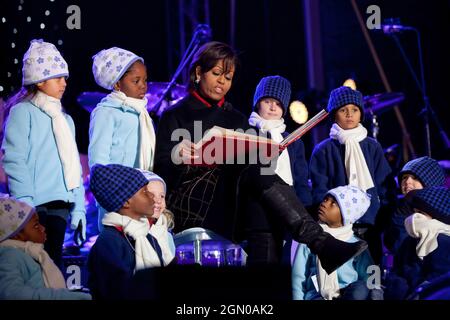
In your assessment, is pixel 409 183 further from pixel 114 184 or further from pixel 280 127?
pixel 114 184

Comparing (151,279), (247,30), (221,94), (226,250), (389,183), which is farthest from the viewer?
(247,30)


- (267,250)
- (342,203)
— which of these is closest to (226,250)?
(267,250)

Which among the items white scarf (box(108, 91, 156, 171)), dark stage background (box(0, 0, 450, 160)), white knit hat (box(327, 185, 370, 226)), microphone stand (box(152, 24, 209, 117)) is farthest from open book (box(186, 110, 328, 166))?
dark stage background (box(0, 0, 450, 160))

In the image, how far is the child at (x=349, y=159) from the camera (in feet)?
17.3

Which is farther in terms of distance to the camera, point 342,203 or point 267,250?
point 342,203

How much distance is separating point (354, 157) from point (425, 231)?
984mm

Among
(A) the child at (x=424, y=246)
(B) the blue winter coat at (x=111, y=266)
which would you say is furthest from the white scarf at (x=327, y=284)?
(B) the blue winter coat at (x=111, y=266)

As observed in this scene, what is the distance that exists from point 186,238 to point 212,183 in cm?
34

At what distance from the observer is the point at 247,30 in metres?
7.49

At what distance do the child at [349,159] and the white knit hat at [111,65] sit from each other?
56.8 inches

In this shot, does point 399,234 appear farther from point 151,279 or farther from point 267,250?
point 151,279

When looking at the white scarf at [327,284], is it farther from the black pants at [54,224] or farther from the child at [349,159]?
the black pants at [54,224]

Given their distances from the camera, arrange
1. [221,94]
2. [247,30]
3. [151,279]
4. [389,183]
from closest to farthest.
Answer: [151,279], [221,94], [389,183], [247,30]

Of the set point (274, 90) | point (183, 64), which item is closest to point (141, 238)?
point (274, 90)
